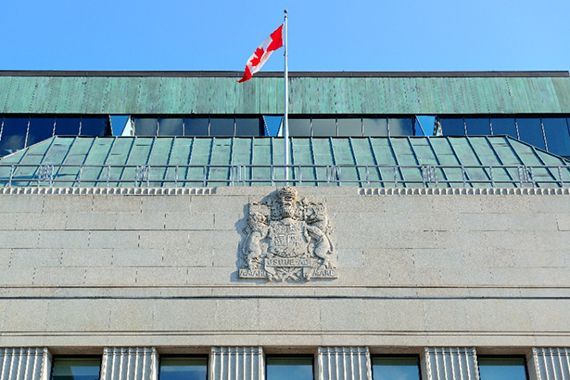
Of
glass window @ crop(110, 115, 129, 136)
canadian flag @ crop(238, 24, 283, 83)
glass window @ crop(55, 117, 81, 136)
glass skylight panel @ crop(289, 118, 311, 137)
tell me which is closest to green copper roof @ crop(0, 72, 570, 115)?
glass window @ crop(110, 115, 129, 136)

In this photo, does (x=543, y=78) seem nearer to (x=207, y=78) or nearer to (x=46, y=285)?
(x=207, y=78)

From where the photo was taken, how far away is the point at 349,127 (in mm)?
44031

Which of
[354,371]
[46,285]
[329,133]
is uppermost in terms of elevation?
[329,133]

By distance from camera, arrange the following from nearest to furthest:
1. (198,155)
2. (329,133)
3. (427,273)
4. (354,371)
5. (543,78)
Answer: (354,371) < (427,273) < (198,155) < (329,133) < (543,78)

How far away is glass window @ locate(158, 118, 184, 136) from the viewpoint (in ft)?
143

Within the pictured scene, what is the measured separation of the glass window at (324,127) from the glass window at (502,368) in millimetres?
22042

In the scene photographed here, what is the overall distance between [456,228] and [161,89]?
2394 centimetres

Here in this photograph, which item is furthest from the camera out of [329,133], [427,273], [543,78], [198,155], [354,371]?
[543,78]

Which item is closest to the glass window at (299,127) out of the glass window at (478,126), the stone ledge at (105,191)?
the glass window at (478,126)

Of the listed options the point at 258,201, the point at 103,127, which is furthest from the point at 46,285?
the point at 103,127

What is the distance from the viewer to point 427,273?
78.2 feet

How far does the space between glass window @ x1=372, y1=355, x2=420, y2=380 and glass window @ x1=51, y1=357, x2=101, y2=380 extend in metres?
6.92

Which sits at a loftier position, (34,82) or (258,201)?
(34,82)

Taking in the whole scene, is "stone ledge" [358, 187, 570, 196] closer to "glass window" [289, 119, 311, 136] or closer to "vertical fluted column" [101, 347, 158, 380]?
"vertical fluted column" [101, 347, 158, 380]
